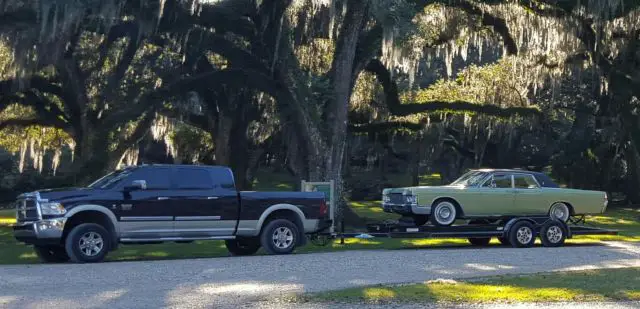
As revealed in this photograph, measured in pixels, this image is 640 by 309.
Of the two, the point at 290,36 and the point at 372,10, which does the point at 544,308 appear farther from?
the point at 290,36

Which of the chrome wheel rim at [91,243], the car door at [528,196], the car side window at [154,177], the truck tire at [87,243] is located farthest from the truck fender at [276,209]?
the car door at [528,196]

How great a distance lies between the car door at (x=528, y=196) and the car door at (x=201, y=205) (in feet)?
23.0

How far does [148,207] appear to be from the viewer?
→ 19.1 metres

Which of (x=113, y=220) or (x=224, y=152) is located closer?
(x=113, y=220)

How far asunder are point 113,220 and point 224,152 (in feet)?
58.6

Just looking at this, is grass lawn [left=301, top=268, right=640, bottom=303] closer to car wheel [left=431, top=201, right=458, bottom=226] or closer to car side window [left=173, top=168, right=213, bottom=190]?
car wheel [left=431, top=201, right=458, bottom=226]

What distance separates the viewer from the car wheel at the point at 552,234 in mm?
22531

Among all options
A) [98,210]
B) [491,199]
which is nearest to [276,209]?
[98,210]

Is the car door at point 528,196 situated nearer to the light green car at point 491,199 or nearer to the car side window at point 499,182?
the light green car at point 491,199

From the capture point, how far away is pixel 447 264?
17.6 metres

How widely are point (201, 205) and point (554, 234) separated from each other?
27.7 ft

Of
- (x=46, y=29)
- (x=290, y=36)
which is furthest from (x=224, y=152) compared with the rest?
(x=46, y=29)

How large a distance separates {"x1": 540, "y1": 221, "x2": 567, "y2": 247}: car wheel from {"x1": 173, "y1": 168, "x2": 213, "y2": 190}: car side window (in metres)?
7.93

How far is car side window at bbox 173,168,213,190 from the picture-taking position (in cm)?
1970
